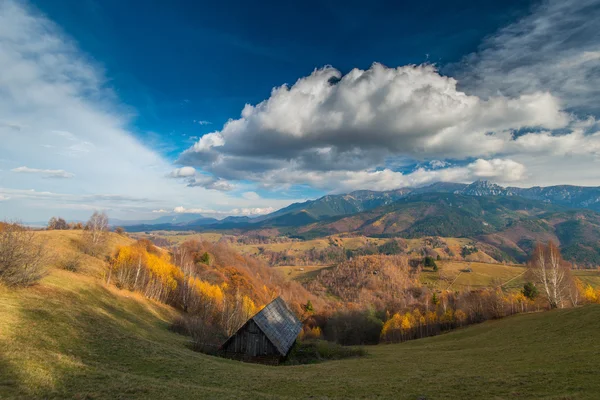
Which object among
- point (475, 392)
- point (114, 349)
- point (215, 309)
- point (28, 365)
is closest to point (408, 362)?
point (475, 392)

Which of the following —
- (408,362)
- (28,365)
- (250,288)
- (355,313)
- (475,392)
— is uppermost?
(28,365)

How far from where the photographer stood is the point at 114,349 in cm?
2438

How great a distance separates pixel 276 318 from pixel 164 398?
32.2 metres

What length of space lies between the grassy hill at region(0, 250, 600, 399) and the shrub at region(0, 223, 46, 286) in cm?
159

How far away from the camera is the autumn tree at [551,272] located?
60.6 meters

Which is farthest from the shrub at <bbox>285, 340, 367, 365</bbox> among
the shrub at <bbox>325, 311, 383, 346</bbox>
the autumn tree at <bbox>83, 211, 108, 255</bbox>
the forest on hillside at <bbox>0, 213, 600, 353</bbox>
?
the autumn tree at <bbox>83, 211, 108, 255</bbox>

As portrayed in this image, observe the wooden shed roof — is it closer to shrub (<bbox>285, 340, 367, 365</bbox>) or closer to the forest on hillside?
shrub (<bbox>285, 340, 367, 365</bbox>)

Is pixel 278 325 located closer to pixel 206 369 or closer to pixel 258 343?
pixel 258 343

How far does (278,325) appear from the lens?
45.3 m

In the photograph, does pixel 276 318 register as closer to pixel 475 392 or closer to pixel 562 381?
pixel 475 392

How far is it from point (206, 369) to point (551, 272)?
74.5m

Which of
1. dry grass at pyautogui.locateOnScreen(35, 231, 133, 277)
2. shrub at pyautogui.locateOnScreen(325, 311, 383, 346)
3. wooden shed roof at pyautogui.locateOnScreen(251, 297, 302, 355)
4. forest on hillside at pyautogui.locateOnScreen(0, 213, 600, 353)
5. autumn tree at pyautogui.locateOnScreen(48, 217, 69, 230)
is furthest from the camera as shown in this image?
autumn tree at pyautogui.locateOnScreen(48, 217, 69, 230)

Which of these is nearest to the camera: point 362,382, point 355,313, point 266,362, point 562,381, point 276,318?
point 562,381

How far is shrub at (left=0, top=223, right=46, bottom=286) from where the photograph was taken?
31.1 meters
